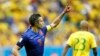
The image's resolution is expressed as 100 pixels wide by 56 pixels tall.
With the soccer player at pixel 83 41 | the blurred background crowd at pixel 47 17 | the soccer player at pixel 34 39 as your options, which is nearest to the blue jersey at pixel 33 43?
the soccer player at pixel 34 39

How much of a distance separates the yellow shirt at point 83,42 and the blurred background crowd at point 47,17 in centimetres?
479

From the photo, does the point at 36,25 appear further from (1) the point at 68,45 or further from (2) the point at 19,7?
(2) the point at 19,7

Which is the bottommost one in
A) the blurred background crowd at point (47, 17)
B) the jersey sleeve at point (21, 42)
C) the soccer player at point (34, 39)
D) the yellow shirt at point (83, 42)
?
the jersey sleeve at point (21, 42)

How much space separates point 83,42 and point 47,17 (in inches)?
274

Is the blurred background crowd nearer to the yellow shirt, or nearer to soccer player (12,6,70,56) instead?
the yellow shirt

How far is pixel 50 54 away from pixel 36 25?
533cm

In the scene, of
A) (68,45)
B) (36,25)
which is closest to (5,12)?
(68,45)

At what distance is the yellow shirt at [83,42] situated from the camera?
1166 cm

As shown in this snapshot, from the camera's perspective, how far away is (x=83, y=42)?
1170cm

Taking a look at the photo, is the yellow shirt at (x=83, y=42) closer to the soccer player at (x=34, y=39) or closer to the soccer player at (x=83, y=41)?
the soccer player at (x=83, y=41)

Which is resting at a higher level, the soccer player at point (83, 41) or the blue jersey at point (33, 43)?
the soccer player at point (83, 41)

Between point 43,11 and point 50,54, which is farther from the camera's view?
point 43,11

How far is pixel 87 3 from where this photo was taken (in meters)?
19.9

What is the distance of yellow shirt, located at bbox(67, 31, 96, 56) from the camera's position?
11.7 m
